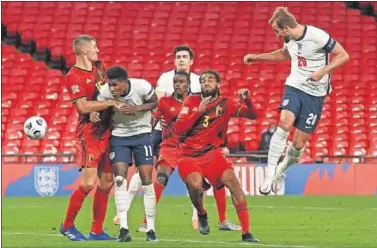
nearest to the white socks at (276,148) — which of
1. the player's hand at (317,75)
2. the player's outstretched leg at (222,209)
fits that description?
the player's hand at (317,75)

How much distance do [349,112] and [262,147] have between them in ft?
9.92

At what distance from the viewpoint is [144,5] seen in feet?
90.8

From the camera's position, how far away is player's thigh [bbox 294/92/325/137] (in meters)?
12.3

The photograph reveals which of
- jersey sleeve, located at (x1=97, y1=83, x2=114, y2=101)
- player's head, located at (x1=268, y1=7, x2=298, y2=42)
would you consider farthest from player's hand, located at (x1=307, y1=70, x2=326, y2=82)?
jersey sleeve, located at (x1=97, y1=83, x2=114, y2=101)

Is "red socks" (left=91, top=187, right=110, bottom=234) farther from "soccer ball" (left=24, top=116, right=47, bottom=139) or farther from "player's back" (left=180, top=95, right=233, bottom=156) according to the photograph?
"soccer ball" (left=24, top=116, right=47, bottom=139)

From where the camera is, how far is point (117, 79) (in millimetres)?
11625

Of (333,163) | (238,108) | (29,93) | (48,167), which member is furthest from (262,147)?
(238,108)

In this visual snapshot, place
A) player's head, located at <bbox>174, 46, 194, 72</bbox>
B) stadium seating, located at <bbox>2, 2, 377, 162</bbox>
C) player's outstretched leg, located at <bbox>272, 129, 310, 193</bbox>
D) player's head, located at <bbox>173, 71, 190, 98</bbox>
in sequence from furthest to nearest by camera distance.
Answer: stadium seating, located at <bbox>2, 2, 377, 162</bbox> < player's head, located at <bbox>174, 46, 194, 72</bbox> < player's head, located at <bbox>173, 71, 190, 98</bbox> < player's outstretched leg, located at <bbox>272, 129, 310, 193</bbox>

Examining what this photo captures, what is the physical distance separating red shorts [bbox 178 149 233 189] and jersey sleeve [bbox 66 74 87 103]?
1.27 m

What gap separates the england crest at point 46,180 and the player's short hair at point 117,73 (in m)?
10.4

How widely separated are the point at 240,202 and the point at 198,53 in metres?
15.0

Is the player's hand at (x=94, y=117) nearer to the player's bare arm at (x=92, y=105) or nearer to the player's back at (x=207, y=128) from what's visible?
the player's bare arm at (x=92, y=105)

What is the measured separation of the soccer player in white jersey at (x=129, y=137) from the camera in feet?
38.1

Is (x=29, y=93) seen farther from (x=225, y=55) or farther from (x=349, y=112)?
(x=349, y=112)
